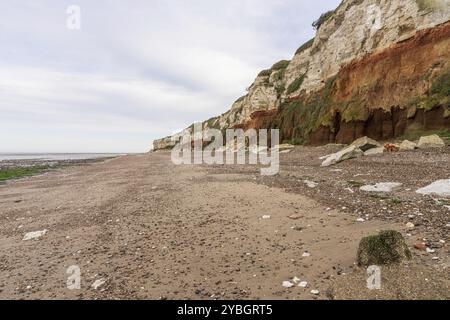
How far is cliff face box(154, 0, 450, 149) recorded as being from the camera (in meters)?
20.2

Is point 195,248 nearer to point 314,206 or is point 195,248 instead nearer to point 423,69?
point 314,206

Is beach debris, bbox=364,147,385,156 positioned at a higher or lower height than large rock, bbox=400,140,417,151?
lower

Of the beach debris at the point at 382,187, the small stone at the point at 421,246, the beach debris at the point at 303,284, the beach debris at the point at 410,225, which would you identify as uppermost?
the beach debris at the point at 382,187

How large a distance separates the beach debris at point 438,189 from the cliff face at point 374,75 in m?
12.6

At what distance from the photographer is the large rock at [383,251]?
4648 mm

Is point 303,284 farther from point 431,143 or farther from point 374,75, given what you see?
point 374,75

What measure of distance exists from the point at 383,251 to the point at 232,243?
2893 mm

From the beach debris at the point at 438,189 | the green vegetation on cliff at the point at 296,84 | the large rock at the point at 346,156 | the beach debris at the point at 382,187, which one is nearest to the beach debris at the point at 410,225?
the beach debris at the point at 438,189

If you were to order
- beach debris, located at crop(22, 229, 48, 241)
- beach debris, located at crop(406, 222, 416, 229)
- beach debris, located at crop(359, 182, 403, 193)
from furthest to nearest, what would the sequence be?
beach debris, located at crop(359, 182, 403, 193), beach debris, located at crop(22, 229, 48, 241), beach debris, located at crop(406, 222, 416, 229)

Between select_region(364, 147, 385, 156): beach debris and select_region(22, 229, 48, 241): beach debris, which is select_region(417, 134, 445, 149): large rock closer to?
select_region(364, 147, 385, 156): beach debris

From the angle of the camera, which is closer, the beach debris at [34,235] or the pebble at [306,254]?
the pebble at [306,254]

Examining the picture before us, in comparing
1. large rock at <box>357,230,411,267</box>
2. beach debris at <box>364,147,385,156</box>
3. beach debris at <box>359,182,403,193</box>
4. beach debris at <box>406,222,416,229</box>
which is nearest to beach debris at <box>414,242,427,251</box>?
large rock at <box>357,230,411,267</box>

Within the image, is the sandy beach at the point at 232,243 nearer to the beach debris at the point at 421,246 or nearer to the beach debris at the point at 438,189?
the beach debris at the point at 421,246

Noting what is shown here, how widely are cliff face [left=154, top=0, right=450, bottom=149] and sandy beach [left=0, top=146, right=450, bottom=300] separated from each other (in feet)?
36.2
